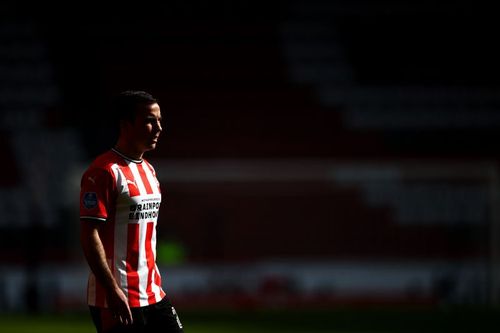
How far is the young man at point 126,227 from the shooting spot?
3871 mm

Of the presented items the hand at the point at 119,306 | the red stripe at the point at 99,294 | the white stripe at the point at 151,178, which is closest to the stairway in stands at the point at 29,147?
the white stripe at the point at 151,178

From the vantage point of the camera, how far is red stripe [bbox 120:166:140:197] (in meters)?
3.99

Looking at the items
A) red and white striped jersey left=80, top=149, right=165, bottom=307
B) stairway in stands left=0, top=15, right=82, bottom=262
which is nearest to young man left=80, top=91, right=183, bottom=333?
red and white striped jersey left=80, top=149, right=165, bottom=307

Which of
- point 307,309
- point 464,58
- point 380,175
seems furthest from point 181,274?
point 464,58

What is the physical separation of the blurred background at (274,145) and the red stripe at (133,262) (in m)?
11.5

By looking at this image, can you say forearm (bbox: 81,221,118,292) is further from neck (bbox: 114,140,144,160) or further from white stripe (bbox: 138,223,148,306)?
neck (bbox: 114,140,144,160)

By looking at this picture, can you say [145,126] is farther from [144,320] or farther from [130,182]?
[144,320]

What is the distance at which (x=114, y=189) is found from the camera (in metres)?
3.95

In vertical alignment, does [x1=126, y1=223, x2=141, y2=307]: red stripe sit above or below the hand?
above

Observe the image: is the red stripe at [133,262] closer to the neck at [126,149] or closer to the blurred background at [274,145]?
the neck at [126,149]

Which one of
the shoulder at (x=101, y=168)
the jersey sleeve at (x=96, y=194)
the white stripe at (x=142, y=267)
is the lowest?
the white stripe at (x=142, y=267)

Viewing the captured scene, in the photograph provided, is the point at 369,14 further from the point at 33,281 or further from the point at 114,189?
the point at 114,189

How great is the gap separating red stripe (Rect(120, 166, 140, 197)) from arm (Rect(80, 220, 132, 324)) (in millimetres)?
191

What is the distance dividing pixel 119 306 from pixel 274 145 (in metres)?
14.8
